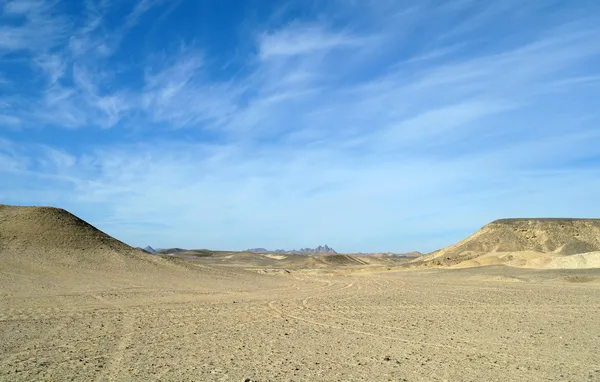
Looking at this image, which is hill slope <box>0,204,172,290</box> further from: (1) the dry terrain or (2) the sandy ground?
(2) the sandy ground

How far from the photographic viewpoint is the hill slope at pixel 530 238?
7225cm

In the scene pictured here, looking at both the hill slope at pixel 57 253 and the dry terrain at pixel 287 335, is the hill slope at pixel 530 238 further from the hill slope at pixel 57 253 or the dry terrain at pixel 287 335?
the dry terrain at pixel 287 335

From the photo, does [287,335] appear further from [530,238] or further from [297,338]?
[530,238]

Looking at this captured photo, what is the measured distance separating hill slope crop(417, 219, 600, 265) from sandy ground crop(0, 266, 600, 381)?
5559 centimetres

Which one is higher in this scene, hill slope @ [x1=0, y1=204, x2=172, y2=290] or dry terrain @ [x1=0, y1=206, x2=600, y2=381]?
hill slope @ [x1=0, y1=204, x2=172, y2=290]

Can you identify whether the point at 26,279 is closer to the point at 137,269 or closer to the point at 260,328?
the point at 137,269

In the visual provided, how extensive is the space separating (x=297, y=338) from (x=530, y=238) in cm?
7598

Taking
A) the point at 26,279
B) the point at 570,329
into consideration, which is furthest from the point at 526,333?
the point at 26,279

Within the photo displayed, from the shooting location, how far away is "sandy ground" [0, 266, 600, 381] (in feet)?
28.2

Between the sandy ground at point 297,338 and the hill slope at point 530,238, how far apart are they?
55592 mm

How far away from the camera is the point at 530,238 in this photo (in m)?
77.8

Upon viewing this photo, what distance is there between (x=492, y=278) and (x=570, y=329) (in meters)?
26.7

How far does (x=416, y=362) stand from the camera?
938 cm

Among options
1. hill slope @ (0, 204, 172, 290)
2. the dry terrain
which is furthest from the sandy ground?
hill slope @ (0, 204, 172, 290)
